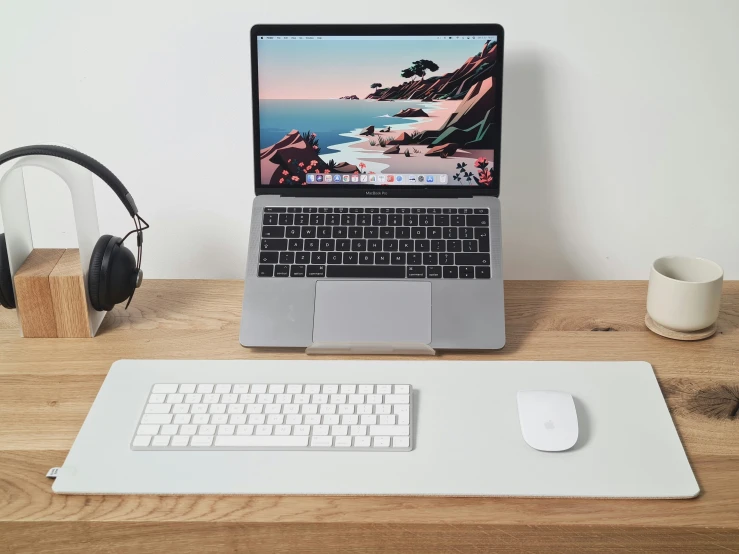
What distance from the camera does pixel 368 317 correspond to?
99 cm

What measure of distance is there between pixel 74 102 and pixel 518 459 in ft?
2.75

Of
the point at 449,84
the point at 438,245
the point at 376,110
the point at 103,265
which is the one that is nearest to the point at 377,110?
the point at 376,110

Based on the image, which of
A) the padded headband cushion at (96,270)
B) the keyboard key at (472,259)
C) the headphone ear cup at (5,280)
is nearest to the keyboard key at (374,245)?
the keyboard key at (472,259)

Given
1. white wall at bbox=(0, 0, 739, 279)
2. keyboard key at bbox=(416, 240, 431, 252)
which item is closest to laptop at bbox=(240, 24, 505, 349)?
keyboard key at bbox=(416, 240, 431, 252)

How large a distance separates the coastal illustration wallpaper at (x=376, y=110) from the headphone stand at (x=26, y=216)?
9.5 inches

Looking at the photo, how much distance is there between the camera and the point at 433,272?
1.02 m

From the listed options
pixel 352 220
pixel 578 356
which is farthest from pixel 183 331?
pixel 578 356

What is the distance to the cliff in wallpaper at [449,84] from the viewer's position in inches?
40.1

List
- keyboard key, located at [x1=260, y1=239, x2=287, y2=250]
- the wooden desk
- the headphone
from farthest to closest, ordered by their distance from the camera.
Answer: keyboard key, located at [x1=260, y1=239, x2=287, y2=250], the headphone, the wooden desk

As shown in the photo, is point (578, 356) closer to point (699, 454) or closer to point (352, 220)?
point (699, 454)

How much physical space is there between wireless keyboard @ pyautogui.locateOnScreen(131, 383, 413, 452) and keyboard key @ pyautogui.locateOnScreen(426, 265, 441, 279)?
20 centimetres

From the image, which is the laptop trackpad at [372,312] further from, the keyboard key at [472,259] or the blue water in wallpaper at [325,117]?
the blue water in wallpaper at [325,117]

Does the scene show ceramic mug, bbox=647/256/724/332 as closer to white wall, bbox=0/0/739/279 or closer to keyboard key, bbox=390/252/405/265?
white wall, bbox=0/0/739/279

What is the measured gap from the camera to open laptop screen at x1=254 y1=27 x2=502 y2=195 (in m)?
1.02
